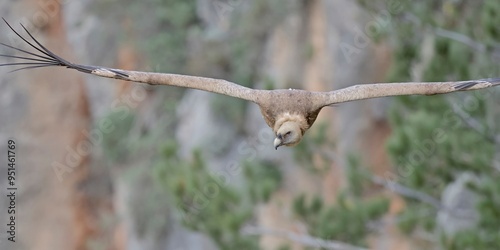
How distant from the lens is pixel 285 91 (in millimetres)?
4777

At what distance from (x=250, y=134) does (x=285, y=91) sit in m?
8.46

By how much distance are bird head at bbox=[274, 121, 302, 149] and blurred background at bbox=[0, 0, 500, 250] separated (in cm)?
276

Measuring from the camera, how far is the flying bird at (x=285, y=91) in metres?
4.39

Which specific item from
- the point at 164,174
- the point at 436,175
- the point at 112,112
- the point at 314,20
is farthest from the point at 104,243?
the point at 436,175

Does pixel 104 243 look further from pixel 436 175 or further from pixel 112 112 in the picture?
pixel 436 175

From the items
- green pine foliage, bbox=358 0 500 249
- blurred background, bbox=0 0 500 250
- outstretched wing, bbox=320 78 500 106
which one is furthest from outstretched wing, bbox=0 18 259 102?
green pine foliage, bbox=358 0 500 249

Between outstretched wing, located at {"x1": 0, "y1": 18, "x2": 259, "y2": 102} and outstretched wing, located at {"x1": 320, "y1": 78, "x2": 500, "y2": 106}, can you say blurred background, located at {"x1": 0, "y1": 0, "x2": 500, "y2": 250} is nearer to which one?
outstretched wing, located at {"x1": 320, "y1": 78, "x2": 500, "y2": 106}

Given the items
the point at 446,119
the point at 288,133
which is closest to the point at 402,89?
the point at 288,133

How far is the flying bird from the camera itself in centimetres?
439

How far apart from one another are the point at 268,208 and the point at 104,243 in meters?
5.31

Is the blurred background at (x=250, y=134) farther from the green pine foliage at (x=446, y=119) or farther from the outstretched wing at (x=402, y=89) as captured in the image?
the outstretched wing at (x=402, y=89)

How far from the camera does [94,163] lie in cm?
1700

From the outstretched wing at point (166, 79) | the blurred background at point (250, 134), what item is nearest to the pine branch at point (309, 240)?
the blurred background at point (250, 134)

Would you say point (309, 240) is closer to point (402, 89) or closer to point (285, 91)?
point (285, 91)
